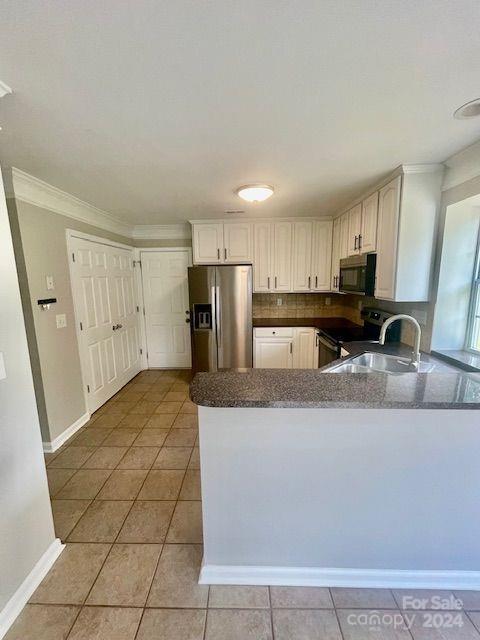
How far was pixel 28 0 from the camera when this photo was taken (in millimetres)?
771

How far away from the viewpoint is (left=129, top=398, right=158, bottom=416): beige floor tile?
303 centimetres

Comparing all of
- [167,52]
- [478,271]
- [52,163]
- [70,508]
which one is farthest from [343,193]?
[70,508]

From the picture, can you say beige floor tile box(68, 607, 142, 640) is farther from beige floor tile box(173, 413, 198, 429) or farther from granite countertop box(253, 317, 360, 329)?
granite countertop box(253, 317, 360, 329)

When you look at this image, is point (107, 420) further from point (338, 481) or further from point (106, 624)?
point (338, 481)

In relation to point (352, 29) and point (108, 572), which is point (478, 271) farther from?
point (108, 572)

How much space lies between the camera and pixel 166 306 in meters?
4.25

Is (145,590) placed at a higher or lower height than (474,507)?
lower

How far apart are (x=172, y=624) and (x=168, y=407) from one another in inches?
81.9

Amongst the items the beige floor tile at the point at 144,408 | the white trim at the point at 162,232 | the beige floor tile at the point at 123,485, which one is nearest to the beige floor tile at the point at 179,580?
the beige floor tile at the point at 123,485

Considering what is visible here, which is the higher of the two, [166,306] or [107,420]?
[166,306]

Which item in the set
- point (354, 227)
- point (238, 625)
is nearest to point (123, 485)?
point (238, 625)

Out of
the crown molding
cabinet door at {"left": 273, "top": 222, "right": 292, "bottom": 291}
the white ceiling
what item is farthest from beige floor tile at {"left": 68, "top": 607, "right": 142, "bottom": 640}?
cabinet door at {"left": 273, "top": 222, "right": 292, "bottom": 291}

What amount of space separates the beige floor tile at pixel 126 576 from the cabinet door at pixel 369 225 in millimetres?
2849

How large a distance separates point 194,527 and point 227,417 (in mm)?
954
